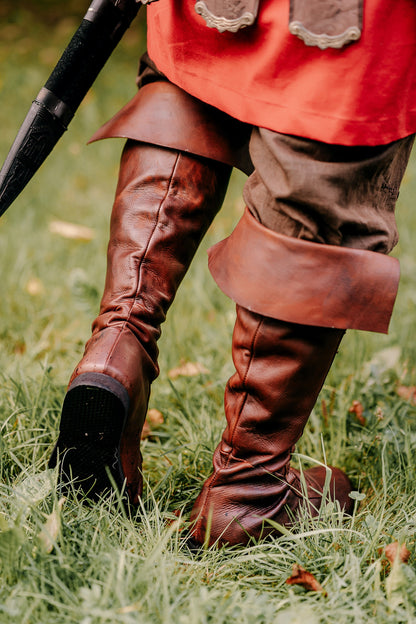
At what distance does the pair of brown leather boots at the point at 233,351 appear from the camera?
46.6 inches

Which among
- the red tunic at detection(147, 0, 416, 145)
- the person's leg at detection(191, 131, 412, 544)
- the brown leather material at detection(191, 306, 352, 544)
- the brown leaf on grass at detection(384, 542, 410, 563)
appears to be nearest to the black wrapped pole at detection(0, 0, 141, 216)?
the red tunic at detection(147, 0, 416, 145)

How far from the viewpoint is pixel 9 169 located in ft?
4.42

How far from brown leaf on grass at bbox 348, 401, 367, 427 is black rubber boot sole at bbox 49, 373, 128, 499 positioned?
2.54 ft

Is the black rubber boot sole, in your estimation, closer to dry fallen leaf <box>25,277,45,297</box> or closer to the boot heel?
the boot heel

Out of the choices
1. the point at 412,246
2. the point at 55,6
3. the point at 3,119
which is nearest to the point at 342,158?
the point at 412,246

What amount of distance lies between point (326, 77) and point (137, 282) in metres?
0.57

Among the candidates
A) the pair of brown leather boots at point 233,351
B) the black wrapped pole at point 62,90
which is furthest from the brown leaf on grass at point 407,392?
the black wrapped pole at point 62,90

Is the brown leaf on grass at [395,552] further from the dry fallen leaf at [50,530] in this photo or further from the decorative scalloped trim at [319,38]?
the decorative scalloped trim at [319,38]

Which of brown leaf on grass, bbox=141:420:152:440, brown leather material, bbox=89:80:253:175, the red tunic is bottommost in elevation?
brown leaf on grass, bbox=141:420:152:440

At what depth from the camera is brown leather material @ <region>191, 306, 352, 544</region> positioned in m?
1.20

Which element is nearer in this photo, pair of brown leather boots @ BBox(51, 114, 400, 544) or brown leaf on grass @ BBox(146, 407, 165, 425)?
pair of brown leather boots @ BBox(51, 114, 400, 544)

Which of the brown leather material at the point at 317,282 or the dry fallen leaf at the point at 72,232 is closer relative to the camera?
the brown leather material at the point at 317,282

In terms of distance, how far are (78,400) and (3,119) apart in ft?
11.4

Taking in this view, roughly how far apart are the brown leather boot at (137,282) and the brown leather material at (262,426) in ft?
0.63
